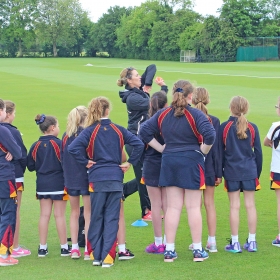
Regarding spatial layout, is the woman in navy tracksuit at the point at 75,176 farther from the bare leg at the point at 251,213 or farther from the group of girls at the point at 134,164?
the bare leg at the point at 251,213

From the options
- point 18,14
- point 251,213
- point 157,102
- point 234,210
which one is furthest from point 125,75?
point 18,14

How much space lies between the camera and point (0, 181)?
6.45m

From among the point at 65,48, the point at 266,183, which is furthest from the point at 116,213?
the point at 65,48

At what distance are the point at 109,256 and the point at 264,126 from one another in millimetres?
11671

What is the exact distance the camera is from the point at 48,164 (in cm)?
687

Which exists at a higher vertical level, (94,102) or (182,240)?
(94,102)

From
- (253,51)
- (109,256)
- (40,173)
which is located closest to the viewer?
(109,256)

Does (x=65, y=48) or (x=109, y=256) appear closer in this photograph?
(x=109, y=256)

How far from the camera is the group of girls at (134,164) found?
6.30m

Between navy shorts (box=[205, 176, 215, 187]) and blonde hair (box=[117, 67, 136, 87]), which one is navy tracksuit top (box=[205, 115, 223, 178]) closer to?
navy shorts (box=[205, 176, 215, 187])

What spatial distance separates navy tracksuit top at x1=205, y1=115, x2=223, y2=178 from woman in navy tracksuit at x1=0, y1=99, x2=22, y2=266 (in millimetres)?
2045

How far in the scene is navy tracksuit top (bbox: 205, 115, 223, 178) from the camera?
6750 millimetres

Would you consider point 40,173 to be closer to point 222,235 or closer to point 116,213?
point 116,213

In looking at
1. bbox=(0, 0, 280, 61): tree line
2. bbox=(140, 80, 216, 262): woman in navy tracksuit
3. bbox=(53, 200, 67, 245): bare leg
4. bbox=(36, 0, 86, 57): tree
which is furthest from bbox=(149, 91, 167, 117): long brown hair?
bbox=(36, 0, 86, 57): tree
